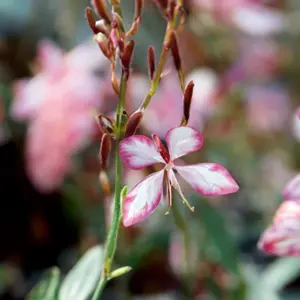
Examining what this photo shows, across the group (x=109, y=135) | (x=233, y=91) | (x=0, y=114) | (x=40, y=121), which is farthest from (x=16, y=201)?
(x=109, y=135)

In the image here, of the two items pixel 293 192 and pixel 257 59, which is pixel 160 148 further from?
pixel 257 59

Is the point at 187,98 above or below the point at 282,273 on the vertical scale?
above

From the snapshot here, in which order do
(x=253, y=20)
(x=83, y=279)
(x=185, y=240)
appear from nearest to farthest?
(x=83, y=279)
(x=185, y=240)
(x=253, y=20)

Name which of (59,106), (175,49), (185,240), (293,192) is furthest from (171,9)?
(59,106)

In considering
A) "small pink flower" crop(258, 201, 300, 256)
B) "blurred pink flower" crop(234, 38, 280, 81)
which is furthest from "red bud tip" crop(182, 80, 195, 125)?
"blurred pink flower" crop(234, 38, 280, 81)

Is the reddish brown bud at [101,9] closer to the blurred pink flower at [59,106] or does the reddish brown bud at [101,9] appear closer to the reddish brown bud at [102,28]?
the reddish brown bud at [102,28]

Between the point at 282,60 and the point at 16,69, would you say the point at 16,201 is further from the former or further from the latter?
the point at 282,60

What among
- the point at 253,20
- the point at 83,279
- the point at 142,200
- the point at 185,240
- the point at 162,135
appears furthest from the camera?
the point at 253,20
